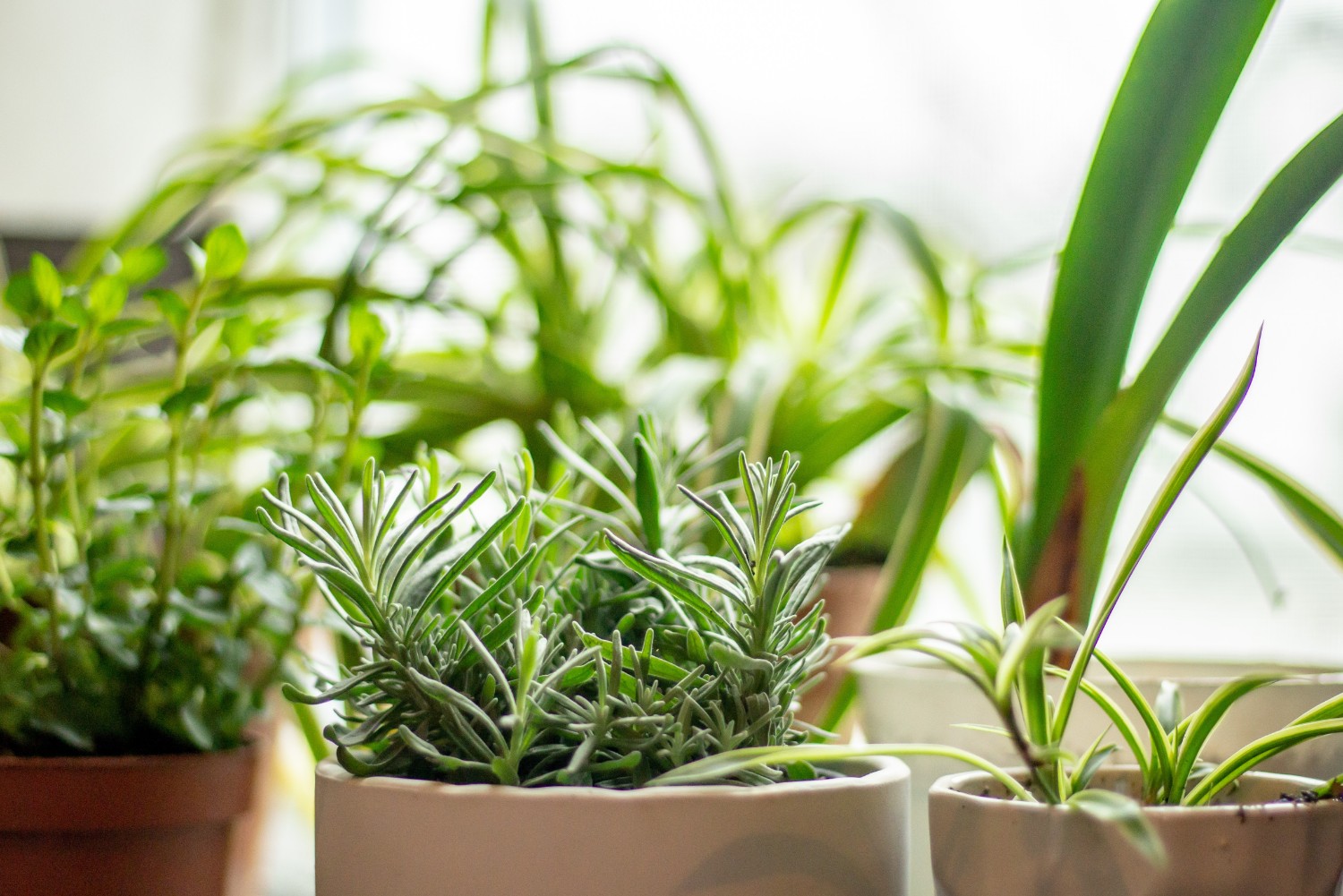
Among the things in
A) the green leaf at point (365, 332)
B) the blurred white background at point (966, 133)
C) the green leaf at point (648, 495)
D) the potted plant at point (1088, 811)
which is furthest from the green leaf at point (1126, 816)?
the blurred white background at point (966, 133)

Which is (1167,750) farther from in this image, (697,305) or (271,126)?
(271,126)

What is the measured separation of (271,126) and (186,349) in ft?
1.13

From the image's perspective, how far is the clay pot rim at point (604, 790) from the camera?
224 millimetres

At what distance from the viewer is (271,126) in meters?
0.66

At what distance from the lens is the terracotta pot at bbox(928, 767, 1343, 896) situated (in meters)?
0.22

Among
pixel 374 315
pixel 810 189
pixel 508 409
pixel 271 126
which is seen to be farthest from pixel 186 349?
pixel 810 189

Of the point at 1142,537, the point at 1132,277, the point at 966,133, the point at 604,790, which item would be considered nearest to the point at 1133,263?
the point at 1132,277

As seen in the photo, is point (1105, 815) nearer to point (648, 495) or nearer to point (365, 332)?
point (648, 495)

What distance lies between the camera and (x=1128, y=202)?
31 centimetres

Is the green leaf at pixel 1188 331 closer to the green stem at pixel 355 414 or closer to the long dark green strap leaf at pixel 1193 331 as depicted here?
the long dark green strap leaf at pixel 1193 331

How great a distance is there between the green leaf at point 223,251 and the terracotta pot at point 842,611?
291mm

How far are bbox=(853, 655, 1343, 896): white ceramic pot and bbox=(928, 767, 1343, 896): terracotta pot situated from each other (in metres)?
0.10

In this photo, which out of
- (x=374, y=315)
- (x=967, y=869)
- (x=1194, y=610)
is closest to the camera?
(x=967, y=869)

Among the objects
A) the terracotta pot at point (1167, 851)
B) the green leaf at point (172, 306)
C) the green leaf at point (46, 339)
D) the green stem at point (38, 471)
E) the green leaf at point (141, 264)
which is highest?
the green leaf at point (141, 264)
